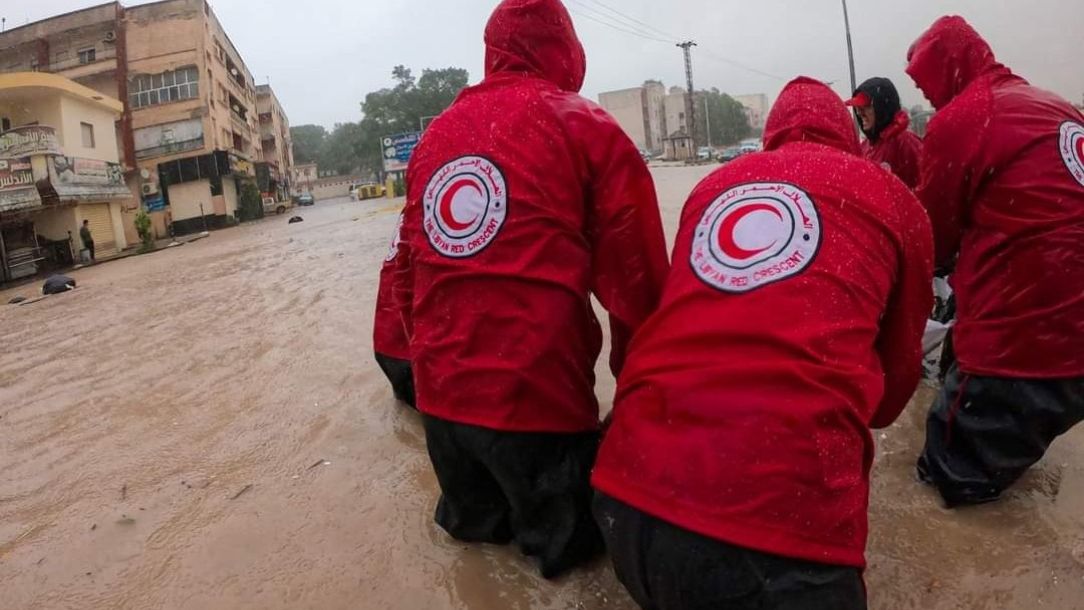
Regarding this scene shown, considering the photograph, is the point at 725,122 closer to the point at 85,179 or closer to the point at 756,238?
the point at 85,179

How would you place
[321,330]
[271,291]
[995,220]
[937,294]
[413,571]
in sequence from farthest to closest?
[271,291], [321,330], [937,294], [995,220], [413,571]

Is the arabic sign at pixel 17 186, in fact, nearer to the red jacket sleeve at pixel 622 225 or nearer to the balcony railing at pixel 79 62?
the balcony railing at pixel 79 62

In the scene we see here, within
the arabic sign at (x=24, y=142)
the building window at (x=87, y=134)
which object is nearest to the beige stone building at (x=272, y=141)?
the building window at (x=87, y=134)

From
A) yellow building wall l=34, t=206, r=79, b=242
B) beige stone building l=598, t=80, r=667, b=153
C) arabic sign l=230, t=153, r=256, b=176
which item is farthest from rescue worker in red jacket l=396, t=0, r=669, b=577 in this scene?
beige stone building l=598, t=80, r=667, b=153

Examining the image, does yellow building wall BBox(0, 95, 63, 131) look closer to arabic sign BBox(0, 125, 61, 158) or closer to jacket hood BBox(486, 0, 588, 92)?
arabic sign BBox(0, 125, 61, 158)

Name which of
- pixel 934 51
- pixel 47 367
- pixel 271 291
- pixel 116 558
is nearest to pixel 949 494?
pixel 934 51

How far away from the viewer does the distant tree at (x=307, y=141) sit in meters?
90.3

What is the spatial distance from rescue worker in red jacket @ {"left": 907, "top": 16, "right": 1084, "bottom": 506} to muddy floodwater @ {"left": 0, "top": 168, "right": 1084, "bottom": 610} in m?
0.23

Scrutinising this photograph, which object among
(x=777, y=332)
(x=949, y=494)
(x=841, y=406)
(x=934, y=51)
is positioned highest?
(x=934, y=51)

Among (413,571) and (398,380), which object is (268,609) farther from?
(398,380)

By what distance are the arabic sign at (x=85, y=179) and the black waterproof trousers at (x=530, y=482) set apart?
21.2 m

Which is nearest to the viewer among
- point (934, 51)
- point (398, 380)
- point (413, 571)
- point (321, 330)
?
point (413, 571)

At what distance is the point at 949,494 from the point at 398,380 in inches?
90.2

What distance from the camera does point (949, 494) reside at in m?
2.26
